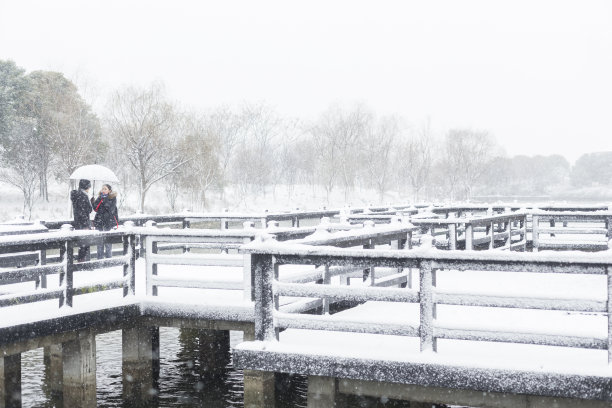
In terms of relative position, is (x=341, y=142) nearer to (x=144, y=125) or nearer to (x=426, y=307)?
(x=144, y=125)

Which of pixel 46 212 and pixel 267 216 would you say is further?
pixel 46 212

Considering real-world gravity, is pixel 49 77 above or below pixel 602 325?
above

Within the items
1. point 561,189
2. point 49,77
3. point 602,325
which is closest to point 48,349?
point 602,325

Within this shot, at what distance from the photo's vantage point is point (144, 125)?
162 ft

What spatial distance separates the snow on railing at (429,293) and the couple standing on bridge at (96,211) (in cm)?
854

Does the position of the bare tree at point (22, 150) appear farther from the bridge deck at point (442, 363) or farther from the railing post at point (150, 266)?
the bridge deck at point (442, 363)

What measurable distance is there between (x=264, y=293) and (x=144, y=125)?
43.1 m

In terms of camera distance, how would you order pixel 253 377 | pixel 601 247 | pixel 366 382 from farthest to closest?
pixel 601 247 → pixel 253 377 → pixel 366 382

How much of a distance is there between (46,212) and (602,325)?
47.9 m

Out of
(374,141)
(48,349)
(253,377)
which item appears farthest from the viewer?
(374,141)

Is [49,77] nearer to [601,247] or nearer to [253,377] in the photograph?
[601,247]

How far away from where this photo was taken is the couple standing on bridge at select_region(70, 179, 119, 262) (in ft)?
51.6

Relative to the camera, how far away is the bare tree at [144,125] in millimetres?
49406

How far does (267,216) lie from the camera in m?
21.1
